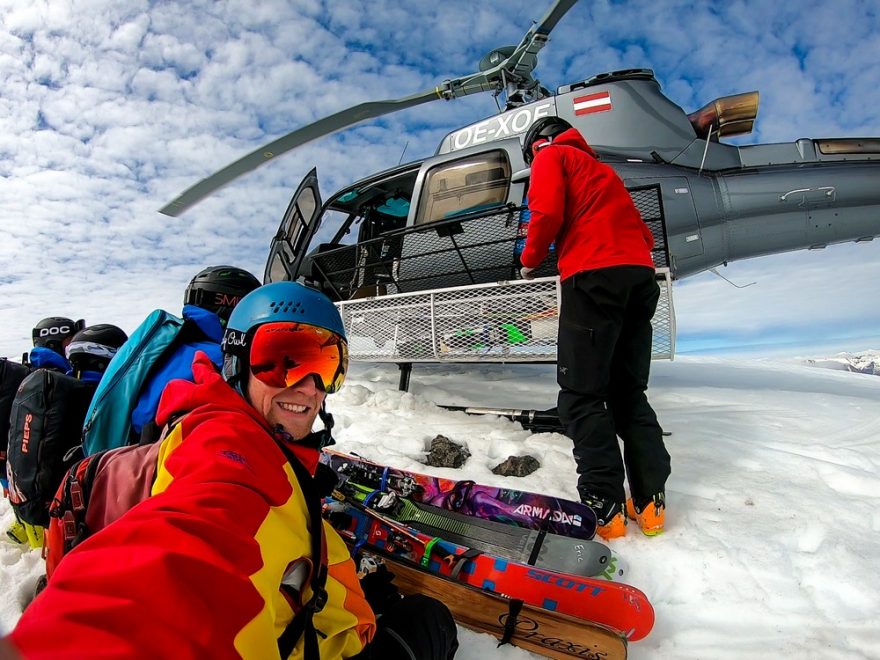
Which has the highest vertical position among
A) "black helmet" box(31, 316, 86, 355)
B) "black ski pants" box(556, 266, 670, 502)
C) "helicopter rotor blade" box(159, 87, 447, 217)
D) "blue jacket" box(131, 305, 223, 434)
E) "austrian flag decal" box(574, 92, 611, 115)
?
"helicopter rotor blade" box(159, 87, 447, 217)

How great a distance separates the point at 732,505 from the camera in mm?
2467

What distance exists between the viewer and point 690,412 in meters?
4.22

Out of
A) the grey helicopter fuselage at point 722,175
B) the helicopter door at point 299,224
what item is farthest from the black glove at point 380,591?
the helicopter door at point 299,224

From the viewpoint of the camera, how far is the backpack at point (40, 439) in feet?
6.70

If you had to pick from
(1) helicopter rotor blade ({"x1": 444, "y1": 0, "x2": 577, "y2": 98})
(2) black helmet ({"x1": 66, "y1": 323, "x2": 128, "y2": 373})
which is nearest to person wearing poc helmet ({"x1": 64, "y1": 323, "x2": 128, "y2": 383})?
(2) black helmet ({"x1": 66, "y1": 323, "x2": 128, "y2": 373})

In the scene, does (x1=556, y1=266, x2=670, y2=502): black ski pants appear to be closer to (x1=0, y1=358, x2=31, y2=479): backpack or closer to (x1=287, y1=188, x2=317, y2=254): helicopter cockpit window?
(x1=0, y1=358, x2=31, y2=479): backpack

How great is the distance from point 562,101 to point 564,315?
3564 mm

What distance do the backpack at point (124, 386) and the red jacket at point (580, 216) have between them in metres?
1.96

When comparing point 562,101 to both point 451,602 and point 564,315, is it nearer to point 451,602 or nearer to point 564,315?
point 564,315

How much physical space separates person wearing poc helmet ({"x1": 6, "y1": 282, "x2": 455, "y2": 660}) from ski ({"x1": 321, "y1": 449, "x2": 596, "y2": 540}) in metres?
1.12

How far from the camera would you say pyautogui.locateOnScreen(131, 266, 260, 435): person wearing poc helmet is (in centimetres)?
169

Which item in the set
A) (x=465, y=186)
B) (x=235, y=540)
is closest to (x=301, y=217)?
(x=465, y=186)

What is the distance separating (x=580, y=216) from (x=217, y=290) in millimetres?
2204

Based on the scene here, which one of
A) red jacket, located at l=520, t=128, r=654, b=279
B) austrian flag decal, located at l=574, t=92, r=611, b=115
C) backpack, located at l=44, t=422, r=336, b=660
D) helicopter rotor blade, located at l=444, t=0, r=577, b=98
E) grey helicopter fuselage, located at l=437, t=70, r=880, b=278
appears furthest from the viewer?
helicopter rotor blade, located at l=444, t=0, r=577, b=98
